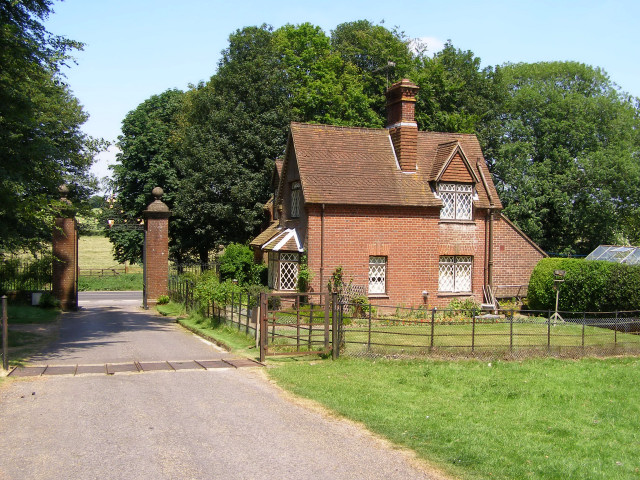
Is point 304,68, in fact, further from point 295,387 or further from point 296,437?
point 296,437

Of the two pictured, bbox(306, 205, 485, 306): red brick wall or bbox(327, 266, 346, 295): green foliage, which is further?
bbox(306, 205, 485, 306): red brick wall

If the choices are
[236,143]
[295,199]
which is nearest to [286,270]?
[295,199]

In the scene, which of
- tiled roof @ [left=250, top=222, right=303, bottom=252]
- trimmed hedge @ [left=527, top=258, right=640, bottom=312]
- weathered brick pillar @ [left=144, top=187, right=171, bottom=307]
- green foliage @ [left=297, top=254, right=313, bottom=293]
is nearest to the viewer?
trimmed hedge @ [left=527, top=258, right=640, bottom=312]

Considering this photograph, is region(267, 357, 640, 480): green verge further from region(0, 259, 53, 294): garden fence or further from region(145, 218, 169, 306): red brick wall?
region(0, 259, 53, 294): garden fence

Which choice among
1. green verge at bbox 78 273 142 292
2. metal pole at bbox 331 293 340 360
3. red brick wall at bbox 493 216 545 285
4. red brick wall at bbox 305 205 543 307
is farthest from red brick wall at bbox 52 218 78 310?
green verge at bbox 78 273 142 292

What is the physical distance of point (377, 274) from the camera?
2481 centimetres

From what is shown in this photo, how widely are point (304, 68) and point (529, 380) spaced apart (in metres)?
35.0

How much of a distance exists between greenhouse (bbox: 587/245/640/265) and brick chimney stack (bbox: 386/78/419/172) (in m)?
9.88

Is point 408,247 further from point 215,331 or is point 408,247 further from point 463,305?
point 215,331

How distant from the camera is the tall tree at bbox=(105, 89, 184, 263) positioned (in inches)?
1656

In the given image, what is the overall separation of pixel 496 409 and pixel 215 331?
12.1m

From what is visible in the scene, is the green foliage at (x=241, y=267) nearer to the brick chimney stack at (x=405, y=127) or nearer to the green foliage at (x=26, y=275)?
the green foliage at (x=26, y=275)

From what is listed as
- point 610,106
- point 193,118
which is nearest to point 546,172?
point 610,106

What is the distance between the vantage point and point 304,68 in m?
43.5
